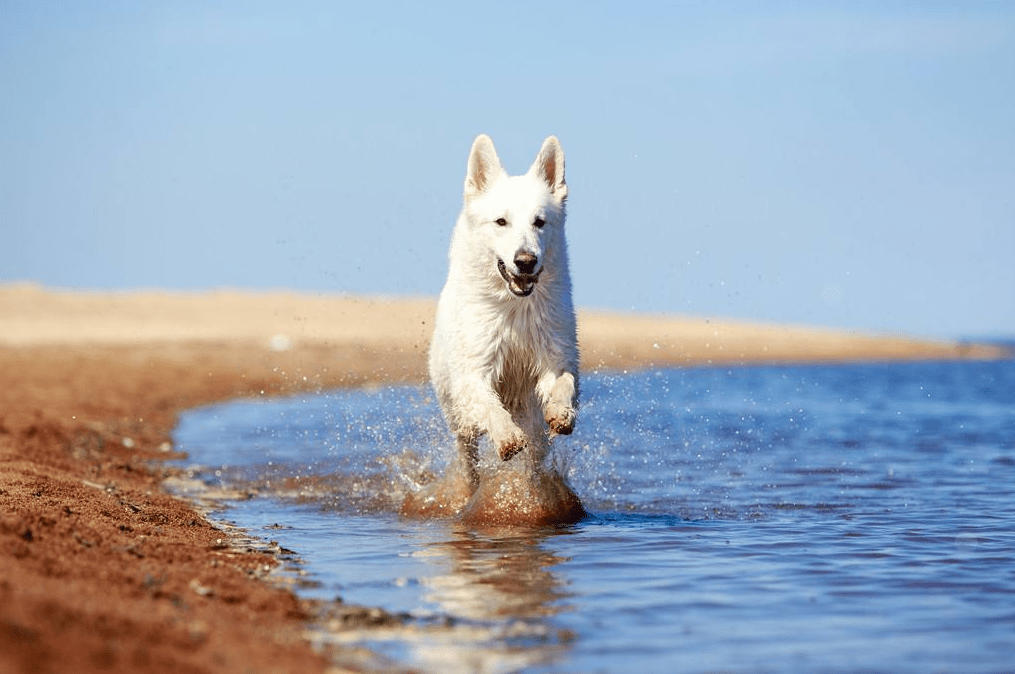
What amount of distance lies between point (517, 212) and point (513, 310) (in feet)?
2.19

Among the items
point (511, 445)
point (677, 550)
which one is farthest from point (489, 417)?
point (677, 550)

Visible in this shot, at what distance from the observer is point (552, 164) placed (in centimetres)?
822

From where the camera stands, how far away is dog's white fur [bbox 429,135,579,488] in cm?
759

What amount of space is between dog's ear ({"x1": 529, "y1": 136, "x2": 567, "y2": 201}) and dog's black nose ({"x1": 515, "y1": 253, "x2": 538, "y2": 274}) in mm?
904

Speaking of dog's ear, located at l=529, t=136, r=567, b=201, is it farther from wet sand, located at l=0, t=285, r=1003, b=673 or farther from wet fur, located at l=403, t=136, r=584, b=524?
wet sand, located at l=0, t=285, r=1003, b=673

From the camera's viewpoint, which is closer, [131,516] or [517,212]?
[131,516]

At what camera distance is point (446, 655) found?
462 cm

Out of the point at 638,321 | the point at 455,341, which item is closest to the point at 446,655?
the point at 455,341

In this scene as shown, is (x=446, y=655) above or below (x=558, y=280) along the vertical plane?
below

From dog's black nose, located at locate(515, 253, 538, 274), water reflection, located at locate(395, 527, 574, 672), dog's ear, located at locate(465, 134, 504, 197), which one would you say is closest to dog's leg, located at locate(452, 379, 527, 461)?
water reflection, located at locate(395, 527, 574, 672)

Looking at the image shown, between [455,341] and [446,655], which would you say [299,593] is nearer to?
[446,655]

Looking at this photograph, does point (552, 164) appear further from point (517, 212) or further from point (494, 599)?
point (494, 599)

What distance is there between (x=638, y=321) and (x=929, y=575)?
66.4 meters

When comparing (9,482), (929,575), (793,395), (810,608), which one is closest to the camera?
(810,608)
